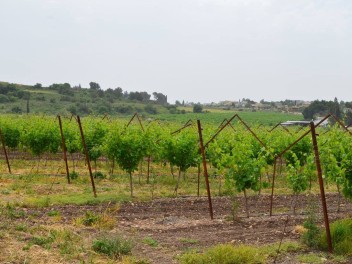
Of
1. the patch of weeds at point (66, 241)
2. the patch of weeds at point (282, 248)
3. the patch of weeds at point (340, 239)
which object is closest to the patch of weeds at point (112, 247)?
the patch of weeds at point (66, 241)

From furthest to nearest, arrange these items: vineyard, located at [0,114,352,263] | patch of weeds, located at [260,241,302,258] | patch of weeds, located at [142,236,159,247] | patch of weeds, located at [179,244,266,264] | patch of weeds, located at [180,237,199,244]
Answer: vineyard, located at [0,114,352,263] → patch of weeds, located at [180,237,199,244] → patch of weeds, located at [142,236,159,247] → patch of weeds, located at [260,241,302,258] → patch of weeds, located at [179,244,266,264]

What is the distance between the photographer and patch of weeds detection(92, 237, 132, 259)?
26.2 feet

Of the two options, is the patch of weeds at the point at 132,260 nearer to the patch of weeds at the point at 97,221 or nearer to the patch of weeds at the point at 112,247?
the patch of weeds at the point at 112,247

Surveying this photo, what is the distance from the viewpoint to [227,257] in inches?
291

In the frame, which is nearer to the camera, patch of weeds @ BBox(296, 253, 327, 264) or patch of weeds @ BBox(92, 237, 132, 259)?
patch of weeds @ BBox(296, 253, 327, 264)

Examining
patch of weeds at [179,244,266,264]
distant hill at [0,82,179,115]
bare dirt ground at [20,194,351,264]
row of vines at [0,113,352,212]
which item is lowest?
bare dirt ground at [20,194,351,264]

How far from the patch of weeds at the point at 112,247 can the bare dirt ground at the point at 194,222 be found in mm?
297

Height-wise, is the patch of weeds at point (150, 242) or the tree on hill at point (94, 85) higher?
the tree on hill at point (94, 85)

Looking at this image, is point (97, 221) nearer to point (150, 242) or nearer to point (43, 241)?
point (150, 242)

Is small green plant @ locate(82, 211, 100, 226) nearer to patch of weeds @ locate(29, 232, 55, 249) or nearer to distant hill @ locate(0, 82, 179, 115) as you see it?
patch of weeds @ locate(29, 232, 55, 249)

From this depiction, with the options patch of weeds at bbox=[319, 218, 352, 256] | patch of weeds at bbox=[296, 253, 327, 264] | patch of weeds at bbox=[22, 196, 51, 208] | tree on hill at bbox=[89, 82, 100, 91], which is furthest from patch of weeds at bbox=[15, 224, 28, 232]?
tree on hill at bbox=[89, 82, 100, 91]

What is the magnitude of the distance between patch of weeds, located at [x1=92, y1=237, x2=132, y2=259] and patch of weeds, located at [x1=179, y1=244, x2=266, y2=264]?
1.11 m

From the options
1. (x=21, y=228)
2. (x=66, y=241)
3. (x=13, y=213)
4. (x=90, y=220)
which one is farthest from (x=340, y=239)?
(x=13, y=213)

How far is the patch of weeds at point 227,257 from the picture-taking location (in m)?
7.43
